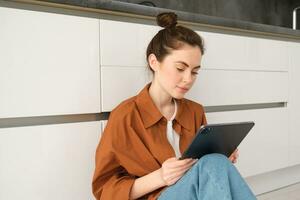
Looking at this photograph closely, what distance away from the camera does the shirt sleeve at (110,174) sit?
1.00 metres

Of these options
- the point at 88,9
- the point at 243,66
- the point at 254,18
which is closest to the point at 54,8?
the point at 88,9

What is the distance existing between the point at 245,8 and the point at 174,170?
206cm

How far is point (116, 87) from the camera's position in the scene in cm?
127

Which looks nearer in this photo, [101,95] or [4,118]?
[4,118]

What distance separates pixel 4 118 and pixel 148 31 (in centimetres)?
65

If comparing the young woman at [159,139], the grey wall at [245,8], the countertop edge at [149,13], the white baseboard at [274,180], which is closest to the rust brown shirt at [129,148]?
the young woman at [159,139]

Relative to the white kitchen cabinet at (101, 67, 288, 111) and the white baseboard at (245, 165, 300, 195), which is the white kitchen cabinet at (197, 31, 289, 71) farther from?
the white baseboard at (245, 165, 300, 195)

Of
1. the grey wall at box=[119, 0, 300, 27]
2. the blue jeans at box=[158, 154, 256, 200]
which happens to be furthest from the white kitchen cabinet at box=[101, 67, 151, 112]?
the grey wall at box=[119, 0, 300, 27]

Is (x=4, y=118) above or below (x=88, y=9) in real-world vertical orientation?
below

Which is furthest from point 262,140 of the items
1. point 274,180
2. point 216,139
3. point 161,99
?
point 216,139

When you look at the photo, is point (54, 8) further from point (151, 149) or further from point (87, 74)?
point (151, 149)

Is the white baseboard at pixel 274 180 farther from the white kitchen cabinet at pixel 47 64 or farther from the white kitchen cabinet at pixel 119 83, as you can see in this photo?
the white kitchen cabinet at pixel 47 64

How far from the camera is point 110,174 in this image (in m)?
1.06

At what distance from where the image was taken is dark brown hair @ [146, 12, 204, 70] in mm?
1069
